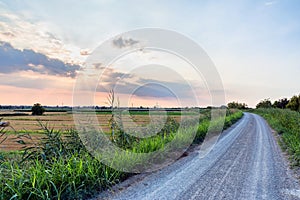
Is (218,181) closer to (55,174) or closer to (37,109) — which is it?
(55,174)

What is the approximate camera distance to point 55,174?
387cm

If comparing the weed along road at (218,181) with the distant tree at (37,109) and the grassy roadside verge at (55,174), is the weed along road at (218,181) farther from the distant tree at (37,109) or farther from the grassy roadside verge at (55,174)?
the distant tree at (37,109)

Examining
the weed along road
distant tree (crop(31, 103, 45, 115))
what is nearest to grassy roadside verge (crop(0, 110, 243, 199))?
the weed along road

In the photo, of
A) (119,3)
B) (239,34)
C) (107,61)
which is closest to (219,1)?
(239,34)

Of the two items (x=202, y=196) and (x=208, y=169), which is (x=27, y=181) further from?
(x=208, y=169)

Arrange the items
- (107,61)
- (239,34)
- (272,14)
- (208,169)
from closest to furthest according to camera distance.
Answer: (208,169) < (107,61) < (272,14) < (239,34)

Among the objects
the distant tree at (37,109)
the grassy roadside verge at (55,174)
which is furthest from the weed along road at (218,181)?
the distant tree at (37,109)

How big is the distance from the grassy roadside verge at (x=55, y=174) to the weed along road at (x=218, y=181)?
13.7 inches

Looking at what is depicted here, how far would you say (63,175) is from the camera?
3770 millimetres

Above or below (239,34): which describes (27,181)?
below

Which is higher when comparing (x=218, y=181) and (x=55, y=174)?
(x=55, y=174)

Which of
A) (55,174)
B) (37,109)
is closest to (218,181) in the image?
(55,174)

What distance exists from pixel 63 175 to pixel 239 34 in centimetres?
1331

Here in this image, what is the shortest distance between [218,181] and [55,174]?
3054 mm
